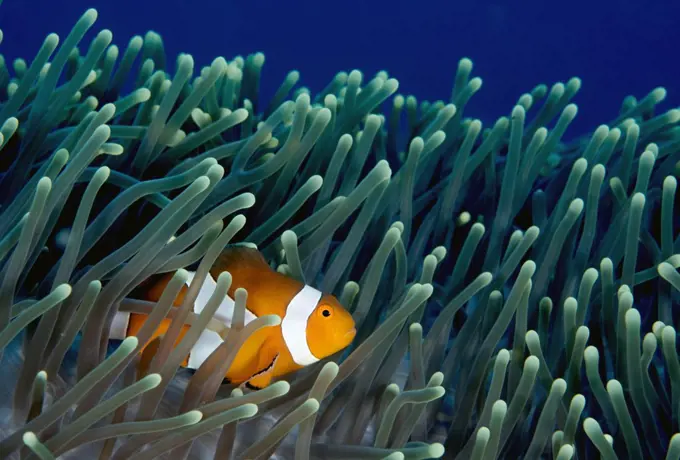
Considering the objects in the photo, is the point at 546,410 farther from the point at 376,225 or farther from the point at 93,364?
the point at 93,364

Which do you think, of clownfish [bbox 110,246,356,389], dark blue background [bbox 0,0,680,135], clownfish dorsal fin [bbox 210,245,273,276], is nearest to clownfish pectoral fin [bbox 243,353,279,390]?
clownfish [bbox 110,246,356,389]

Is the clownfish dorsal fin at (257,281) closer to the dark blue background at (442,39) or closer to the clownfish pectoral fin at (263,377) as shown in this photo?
the clownfish pectoral fin at (263,377)

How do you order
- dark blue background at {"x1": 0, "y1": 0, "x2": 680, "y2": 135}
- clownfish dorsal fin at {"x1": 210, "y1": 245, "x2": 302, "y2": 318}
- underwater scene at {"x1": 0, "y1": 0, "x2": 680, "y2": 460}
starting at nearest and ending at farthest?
underwater scene at {"x1": 0, "y1": 0, "x2": 680, "y2": 460}
clownfish dorsal fin at {"x1": 210, "y1": 245, "x2": 302, "y2": 318}
dark blue background at {"x1": 0, "y1": 0, "x2": 680, "y2": 135}

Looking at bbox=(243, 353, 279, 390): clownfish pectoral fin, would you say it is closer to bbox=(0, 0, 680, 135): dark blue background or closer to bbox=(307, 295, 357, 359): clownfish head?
bbox=(307, 295, 357, 359): clownfish head

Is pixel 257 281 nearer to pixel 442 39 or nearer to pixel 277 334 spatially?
pixel 277 334

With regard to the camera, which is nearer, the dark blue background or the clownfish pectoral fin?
the clownfish pectoral fin

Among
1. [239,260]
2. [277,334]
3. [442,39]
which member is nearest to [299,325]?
[277,334]

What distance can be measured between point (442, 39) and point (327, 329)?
6502 millimetres

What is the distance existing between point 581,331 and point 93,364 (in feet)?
2.16

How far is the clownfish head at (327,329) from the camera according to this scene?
93 centimetres

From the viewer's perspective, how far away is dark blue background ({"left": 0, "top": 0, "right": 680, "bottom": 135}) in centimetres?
661

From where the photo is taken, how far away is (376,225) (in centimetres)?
127

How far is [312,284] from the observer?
1163 millimetres

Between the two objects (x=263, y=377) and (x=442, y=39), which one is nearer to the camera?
(x=263, y=377)
